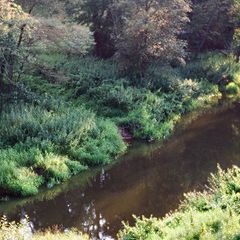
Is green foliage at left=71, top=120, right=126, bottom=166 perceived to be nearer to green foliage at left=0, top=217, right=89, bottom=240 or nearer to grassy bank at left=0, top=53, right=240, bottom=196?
grassy bank at left=0, top=53, right=240, bottom=196

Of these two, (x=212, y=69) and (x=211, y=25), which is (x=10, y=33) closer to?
(x=212, y=69)

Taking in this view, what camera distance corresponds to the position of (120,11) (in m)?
33.0

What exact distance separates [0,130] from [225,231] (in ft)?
40.0

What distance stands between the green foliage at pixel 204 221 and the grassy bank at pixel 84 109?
616cm

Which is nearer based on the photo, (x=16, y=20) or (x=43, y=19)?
(x=16, y=20)

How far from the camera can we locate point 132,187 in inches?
741

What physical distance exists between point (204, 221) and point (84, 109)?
13603mm

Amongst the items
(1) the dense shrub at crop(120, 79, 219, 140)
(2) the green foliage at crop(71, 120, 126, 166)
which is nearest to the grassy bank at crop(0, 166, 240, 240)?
(2) the green foliage at crop(71, 120, 126, 166)

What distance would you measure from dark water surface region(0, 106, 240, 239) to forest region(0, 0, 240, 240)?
294 millimetres

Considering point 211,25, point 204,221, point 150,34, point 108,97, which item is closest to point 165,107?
point 108,97

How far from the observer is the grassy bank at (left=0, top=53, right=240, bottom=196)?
61.6ft

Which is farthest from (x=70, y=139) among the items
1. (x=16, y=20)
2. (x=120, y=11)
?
(x=120, y=11)

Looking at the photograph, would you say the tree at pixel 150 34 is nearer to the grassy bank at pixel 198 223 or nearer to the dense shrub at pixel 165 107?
the dense shrub at pixel 165 107

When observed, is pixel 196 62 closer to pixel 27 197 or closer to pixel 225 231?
pixel 27 197
